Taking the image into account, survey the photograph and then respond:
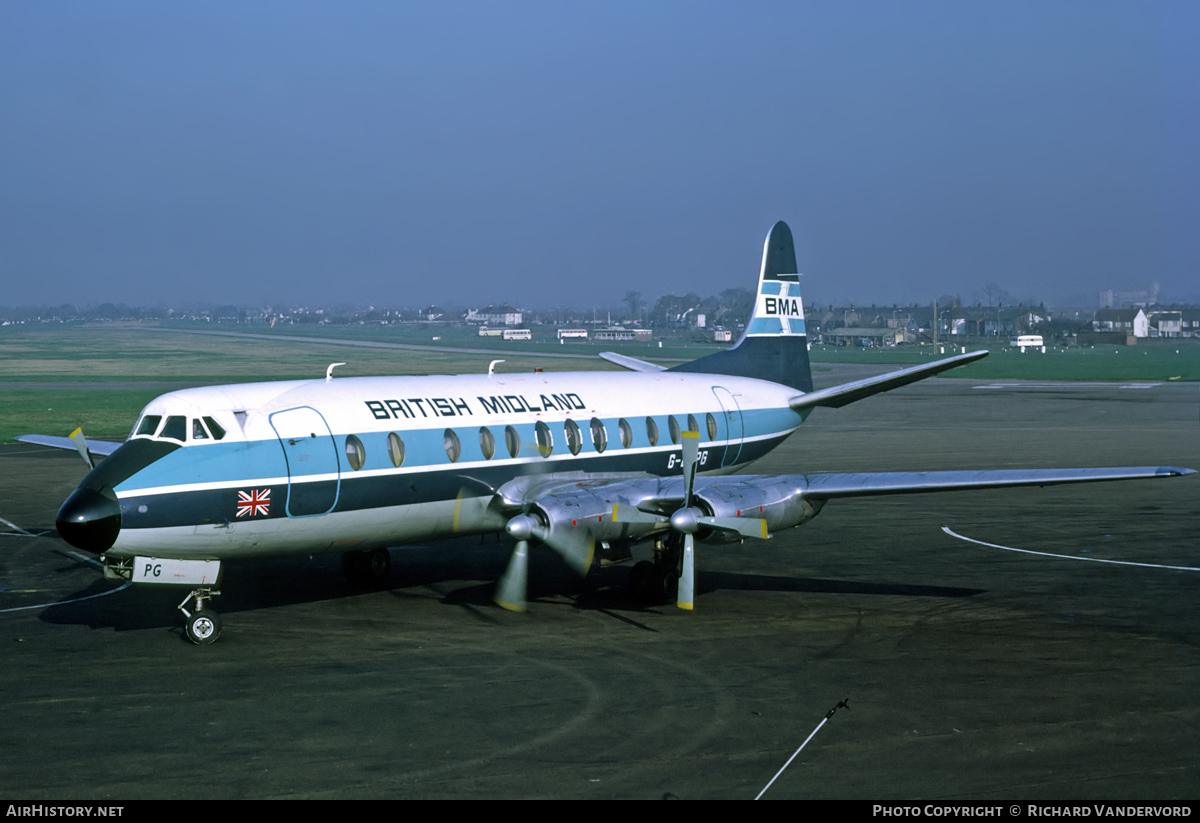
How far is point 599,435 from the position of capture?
21766mm

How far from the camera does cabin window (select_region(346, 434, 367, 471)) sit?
1827 centimetres

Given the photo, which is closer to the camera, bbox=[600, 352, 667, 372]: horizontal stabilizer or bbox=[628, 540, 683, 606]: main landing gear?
bbox=[628, 540, 683, 606]: main landing gear

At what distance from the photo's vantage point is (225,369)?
339 feet

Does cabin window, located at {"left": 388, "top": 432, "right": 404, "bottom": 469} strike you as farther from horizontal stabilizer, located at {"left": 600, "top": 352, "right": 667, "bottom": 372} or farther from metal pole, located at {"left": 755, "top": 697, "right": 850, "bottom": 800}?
horizontal stabilizer, located at {"left": 600, "top": 352, "right": 667, "bottom": 372}

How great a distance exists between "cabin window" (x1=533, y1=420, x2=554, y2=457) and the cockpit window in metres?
6.41

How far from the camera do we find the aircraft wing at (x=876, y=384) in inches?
898

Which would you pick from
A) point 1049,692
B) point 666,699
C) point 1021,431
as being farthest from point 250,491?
point 1021,431

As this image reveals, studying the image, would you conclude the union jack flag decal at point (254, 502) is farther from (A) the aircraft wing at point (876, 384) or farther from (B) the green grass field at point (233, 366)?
(B) the green grass field at point (233, 366)

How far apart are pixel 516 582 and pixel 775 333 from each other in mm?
12691

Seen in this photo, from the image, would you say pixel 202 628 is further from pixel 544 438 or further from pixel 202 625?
pixel 544 438

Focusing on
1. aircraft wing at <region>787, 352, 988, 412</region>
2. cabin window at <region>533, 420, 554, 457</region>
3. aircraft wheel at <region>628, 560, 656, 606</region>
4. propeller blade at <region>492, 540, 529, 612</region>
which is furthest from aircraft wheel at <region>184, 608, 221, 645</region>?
aircraft wing at <region>787, 352, 988, 412</region>

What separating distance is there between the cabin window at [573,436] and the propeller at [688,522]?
9.00 feet
